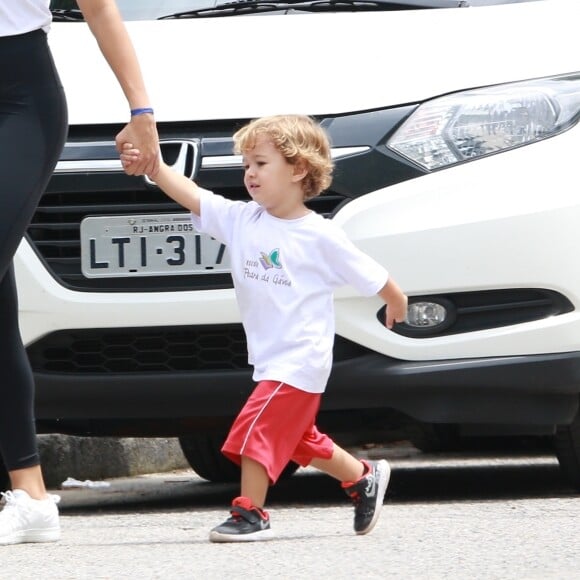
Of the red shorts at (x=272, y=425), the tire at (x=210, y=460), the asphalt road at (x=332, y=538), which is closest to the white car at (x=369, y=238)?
the asphalt road at (x=332, y=538)

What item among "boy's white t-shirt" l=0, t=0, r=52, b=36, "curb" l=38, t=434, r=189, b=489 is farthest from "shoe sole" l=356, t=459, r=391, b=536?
"curb" l=38, t=434, r=189, b=489

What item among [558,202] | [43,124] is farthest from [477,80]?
[43,124]

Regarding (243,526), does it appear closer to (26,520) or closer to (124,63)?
(26,520)

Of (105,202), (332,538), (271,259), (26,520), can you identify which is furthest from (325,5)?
(26,520)

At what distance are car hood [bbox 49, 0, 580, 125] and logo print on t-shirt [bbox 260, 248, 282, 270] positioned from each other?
24.2 inches

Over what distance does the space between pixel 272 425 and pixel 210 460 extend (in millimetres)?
2193

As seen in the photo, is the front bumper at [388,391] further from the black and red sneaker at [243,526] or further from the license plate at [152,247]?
the black and red sneaker at [243,526]

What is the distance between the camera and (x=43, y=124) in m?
4.01

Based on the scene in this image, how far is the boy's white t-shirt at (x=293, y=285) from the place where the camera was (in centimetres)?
437

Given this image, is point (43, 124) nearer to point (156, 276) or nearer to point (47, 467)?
point (156, 276)

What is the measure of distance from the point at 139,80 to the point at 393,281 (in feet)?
3.03

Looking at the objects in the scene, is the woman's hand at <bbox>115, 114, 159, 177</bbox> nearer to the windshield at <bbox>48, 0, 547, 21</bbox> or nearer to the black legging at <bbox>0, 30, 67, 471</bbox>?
the black legging at <bbox>0, 30, 67, 471</bbox>

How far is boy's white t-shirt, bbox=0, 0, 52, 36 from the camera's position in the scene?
3.89m

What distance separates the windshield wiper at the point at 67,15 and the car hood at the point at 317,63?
1.44ft
